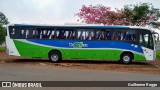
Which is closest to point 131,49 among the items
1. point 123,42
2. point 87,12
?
point 123,42

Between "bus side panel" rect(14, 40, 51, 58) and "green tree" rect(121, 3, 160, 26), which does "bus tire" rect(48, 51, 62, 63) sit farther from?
"green tree" rect(121, 3, 160, 26)

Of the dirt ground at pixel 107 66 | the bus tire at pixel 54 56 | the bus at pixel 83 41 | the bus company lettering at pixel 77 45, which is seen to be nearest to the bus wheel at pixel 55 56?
the bus tire at pixel 54 56

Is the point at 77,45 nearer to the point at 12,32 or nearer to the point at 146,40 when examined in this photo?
the point at 12,32

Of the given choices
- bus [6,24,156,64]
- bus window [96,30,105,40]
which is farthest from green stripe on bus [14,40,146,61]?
bus window [96,30,105,40]

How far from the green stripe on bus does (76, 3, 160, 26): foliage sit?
14.7 meters

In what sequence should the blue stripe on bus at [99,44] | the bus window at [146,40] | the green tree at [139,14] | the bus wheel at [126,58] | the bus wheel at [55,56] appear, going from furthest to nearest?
the green tree at [139,14] → the bus wheel at [55,56] → the bus wheel at [126,58] → the bus window at [146,40] → the blue stripe on bus at [99,44]

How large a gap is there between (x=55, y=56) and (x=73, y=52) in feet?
4.47

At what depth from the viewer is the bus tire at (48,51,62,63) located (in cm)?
2744

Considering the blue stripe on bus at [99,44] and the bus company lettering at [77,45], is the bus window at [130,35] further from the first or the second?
the bus company lettering at [77,45]

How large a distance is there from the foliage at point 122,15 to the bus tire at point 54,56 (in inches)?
614

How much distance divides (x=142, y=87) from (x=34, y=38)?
49.2 ft

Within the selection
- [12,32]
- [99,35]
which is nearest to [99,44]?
[99,35]

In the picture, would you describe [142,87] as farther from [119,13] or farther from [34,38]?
[119,13]

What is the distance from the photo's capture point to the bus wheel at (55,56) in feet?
90.0
